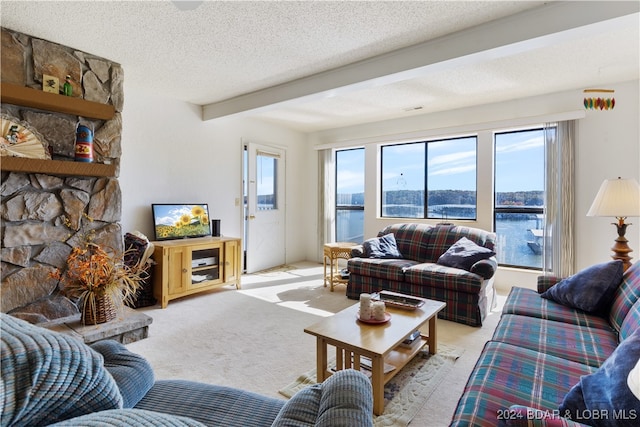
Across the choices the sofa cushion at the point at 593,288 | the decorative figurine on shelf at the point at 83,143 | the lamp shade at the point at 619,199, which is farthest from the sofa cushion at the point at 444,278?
the decorative figurine on shelf at the point at 83,143

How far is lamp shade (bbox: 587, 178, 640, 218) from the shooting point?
254 cm

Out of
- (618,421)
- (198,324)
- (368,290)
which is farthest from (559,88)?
(198,324)

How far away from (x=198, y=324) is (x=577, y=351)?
9.48ft

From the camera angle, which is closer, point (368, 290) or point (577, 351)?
point (577, 351)

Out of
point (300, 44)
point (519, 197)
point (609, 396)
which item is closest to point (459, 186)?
point (519, 197)

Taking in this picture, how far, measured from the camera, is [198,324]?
3092 mm

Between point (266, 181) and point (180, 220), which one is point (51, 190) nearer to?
point (180, 220)

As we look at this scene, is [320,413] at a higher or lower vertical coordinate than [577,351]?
higher

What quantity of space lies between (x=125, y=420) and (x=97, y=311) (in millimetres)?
2427

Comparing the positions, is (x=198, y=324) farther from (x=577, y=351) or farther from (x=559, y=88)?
(x=559, y=88)

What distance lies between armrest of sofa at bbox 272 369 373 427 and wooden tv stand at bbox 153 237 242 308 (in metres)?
3.11

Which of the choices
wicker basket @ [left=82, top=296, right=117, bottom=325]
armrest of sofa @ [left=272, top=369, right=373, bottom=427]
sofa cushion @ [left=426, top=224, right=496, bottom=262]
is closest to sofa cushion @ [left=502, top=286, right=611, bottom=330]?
sofa cushion @ [left=426, top=224, right=496, bottom=262]

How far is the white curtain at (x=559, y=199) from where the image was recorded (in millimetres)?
3850

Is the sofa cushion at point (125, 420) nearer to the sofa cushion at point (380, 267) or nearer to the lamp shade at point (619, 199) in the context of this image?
the sofa cushion at point (380, 267)
